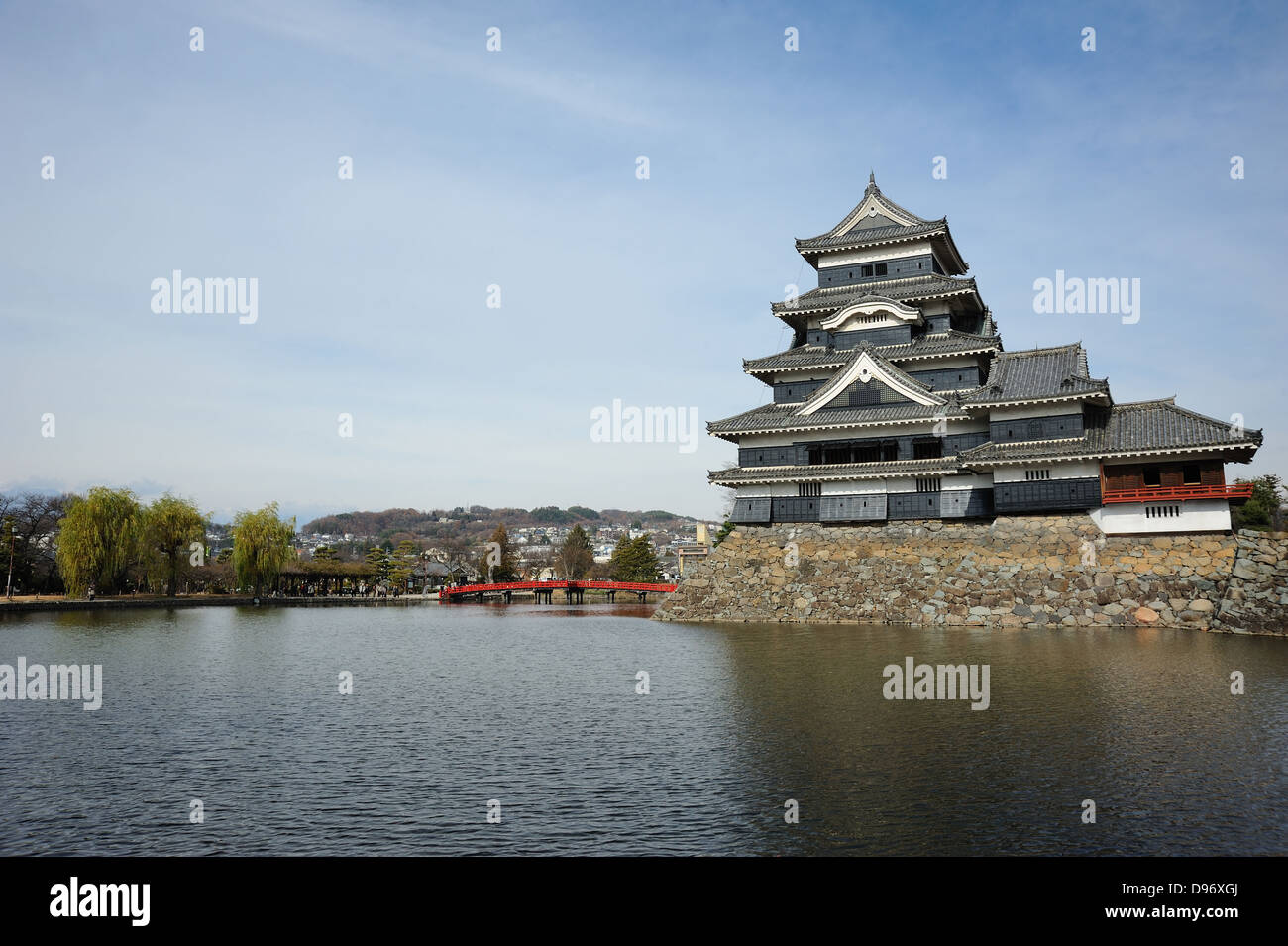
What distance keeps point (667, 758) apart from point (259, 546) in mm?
61659

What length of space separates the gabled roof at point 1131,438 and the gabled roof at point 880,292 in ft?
33.1

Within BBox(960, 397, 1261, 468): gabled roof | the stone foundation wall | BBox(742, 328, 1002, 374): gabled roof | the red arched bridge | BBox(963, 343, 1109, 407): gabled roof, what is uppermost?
BBox(742, 328, 1002, 374): gabled roof

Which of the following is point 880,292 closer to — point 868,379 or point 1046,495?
point 868,379

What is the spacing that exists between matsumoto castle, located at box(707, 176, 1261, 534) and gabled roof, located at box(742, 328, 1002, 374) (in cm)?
11

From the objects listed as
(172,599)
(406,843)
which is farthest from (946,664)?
(172,599)

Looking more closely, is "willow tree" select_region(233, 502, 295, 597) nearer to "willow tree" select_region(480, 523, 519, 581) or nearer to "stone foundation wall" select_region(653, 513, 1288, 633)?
"willow tree" select_region(480, 523, 519, 581)

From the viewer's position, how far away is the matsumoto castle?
34844 millimetres

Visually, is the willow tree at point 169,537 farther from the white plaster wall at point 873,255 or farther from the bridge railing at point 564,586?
the white plaster wall at point 873,255

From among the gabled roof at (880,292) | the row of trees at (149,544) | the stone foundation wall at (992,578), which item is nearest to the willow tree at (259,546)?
the row of trees at (149,544)

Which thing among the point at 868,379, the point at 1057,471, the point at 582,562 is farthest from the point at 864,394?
the point at 582,562

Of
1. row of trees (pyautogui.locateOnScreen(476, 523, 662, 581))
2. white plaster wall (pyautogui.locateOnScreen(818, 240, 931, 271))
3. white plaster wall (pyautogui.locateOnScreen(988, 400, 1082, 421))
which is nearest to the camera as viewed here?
white plaster wall (pyautogui.locateOnScreen(988, 400, 1082, 421))

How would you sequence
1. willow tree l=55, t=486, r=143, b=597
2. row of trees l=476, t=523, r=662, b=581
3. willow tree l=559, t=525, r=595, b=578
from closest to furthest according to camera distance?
willow tree l=55, t=486, r=143, b=597, row of trees l=476, t=523, r=662, b=581, willow tree l=559, t=525, r=595, b=578

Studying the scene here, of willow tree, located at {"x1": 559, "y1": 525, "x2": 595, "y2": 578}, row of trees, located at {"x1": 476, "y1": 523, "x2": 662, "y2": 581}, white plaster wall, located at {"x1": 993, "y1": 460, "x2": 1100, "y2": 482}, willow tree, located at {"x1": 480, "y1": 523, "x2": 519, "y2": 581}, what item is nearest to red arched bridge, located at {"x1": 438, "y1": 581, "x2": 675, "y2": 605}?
row of trees, located at {"x1": 476, "y1": 523, "x2": 662, "y2": 581}

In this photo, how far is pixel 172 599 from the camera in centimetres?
5925
